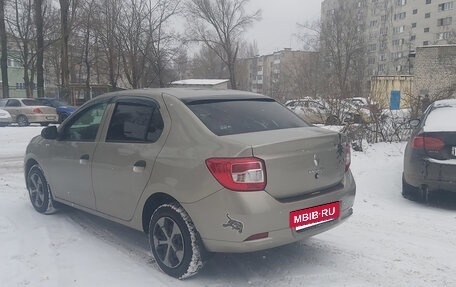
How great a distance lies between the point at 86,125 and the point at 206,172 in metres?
2.11

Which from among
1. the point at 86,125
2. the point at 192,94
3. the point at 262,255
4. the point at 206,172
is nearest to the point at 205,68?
the point at 86,125

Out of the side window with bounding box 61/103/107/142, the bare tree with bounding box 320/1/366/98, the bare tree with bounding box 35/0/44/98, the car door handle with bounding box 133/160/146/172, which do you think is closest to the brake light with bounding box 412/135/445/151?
the car door handle with bounding box 133/160/146/172

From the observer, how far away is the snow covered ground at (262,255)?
3523mm

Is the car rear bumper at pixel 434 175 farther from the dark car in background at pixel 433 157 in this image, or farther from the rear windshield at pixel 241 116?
the rear windshield at pixel 241 116

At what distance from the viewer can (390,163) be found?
327 inches

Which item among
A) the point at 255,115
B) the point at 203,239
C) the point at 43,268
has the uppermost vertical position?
the point at 255,115

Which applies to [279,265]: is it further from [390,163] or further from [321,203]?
[390,163]

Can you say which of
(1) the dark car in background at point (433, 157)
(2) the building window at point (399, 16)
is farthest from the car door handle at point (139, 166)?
(2) the building window at point (399, 16)

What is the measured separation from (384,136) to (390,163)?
6.69 ft

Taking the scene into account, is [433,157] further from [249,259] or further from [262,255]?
[249,259]

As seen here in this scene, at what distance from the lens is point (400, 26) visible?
237ft

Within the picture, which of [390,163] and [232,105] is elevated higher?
[232,105]

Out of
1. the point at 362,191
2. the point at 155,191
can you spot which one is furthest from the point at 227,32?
the point at 155,191

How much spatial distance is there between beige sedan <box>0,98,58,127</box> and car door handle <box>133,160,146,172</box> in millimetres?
20977
